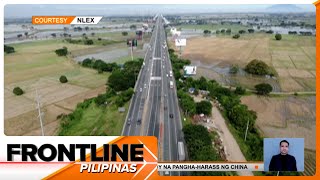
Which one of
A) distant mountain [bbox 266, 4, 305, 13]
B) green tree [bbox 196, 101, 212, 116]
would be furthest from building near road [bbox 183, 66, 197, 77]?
distant mountain [bbox 266, 4, 305, 13]

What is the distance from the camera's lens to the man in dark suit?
5309mm

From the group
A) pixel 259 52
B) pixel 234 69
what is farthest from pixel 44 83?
pixel 259 52

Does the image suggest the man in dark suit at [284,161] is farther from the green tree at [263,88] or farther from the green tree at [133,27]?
the green tree at [133,27]

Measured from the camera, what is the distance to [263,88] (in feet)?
32.2

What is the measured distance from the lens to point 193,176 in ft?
17.2

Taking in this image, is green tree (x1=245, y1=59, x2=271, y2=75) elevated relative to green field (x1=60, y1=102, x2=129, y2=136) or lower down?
elevated

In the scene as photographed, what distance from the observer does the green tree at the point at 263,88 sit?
31.3 ft

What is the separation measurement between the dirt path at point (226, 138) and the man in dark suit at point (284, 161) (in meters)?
A: 0.62

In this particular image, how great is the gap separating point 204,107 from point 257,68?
2778 mm

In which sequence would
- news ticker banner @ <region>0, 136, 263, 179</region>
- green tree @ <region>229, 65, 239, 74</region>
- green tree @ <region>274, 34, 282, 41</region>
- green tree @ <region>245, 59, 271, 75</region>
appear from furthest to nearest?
green tree @ <region>274, 34, 282, 41</region>, green tree @ <region>229, 65, 239, 74</region>, green tree @ <region>245, 59, 271, 75</region>, news ticker banner @ <region>0, 136, 263, 179</region>

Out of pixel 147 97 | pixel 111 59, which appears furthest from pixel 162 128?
pixel 111 59

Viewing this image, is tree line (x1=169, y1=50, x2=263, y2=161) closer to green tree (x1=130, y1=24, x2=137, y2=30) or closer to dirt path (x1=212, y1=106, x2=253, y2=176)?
dirt path (x1=212, y1=106, x2=253, y2=176)

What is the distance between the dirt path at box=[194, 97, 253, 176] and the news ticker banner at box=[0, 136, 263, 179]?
6.36 ft

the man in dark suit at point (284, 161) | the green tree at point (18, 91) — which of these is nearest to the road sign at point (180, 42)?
the man in dark suit at point (284, 161)
